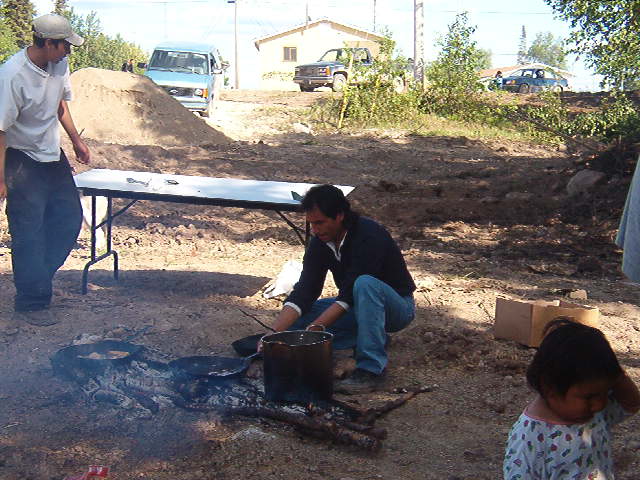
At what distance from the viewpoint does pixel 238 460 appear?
348 cm

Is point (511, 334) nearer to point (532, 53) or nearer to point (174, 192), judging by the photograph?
point (174, 192)

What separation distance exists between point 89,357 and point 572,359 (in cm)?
293

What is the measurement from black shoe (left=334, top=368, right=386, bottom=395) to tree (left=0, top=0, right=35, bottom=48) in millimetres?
29639

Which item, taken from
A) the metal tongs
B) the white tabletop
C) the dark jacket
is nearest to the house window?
the white tabletop

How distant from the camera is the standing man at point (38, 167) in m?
5.06

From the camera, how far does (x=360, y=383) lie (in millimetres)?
4430

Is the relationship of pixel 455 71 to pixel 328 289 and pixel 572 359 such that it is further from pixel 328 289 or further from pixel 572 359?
pixel 572 359

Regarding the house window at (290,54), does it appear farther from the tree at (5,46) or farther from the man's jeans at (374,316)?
the man's jeans at (374,316)

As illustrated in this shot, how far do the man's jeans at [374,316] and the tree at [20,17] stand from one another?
29557mm

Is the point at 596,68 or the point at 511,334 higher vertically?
the point at 596,68

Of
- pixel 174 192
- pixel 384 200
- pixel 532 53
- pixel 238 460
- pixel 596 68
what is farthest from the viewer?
pixel 532 53

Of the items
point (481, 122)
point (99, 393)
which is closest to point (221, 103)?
point (481, 122)

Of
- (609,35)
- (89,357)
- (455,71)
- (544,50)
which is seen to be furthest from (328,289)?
(544,50)

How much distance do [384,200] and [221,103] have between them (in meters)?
14.3
